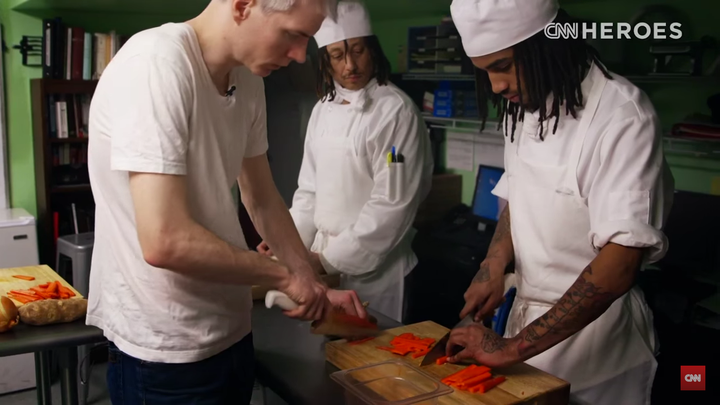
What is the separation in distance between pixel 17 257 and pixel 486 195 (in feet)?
7.46

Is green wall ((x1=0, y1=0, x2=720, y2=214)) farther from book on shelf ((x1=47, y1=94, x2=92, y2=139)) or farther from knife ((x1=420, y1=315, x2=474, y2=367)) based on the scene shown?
knife ((x1=420, y1=315, x2=474, y2=367))

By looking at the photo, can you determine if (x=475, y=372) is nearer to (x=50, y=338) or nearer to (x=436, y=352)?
(x=436, y=352)

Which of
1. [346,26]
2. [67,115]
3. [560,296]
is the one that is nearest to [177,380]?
[560,296]

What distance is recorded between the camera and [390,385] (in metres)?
1.23

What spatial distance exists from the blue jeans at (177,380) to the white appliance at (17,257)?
7.22 ft

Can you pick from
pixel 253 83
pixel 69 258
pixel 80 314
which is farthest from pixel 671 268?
pixel 69 258

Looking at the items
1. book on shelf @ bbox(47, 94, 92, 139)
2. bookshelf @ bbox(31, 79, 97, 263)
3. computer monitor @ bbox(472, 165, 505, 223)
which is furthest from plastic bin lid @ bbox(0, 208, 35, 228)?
computer monitor @ bbox(472, 165, 505, 223)

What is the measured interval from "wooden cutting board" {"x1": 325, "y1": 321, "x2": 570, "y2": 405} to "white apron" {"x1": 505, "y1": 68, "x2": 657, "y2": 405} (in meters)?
0.24

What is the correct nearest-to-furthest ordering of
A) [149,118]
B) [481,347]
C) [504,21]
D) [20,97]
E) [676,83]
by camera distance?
[149,118] < [481,347] < [504,21] < [676,83] < [20,97]

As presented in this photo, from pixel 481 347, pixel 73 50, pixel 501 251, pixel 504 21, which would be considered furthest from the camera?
pixel 73 50

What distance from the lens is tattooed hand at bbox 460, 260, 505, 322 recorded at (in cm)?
163

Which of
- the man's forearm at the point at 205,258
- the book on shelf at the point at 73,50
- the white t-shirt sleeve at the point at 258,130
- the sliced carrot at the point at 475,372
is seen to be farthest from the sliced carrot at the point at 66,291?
the book on shelf at the point at 73,50

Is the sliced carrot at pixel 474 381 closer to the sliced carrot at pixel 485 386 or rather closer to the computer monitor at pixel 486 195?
the sliced carrot at pixel 485 386

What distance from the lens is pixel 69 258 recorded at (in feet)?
Answer: 10.7
